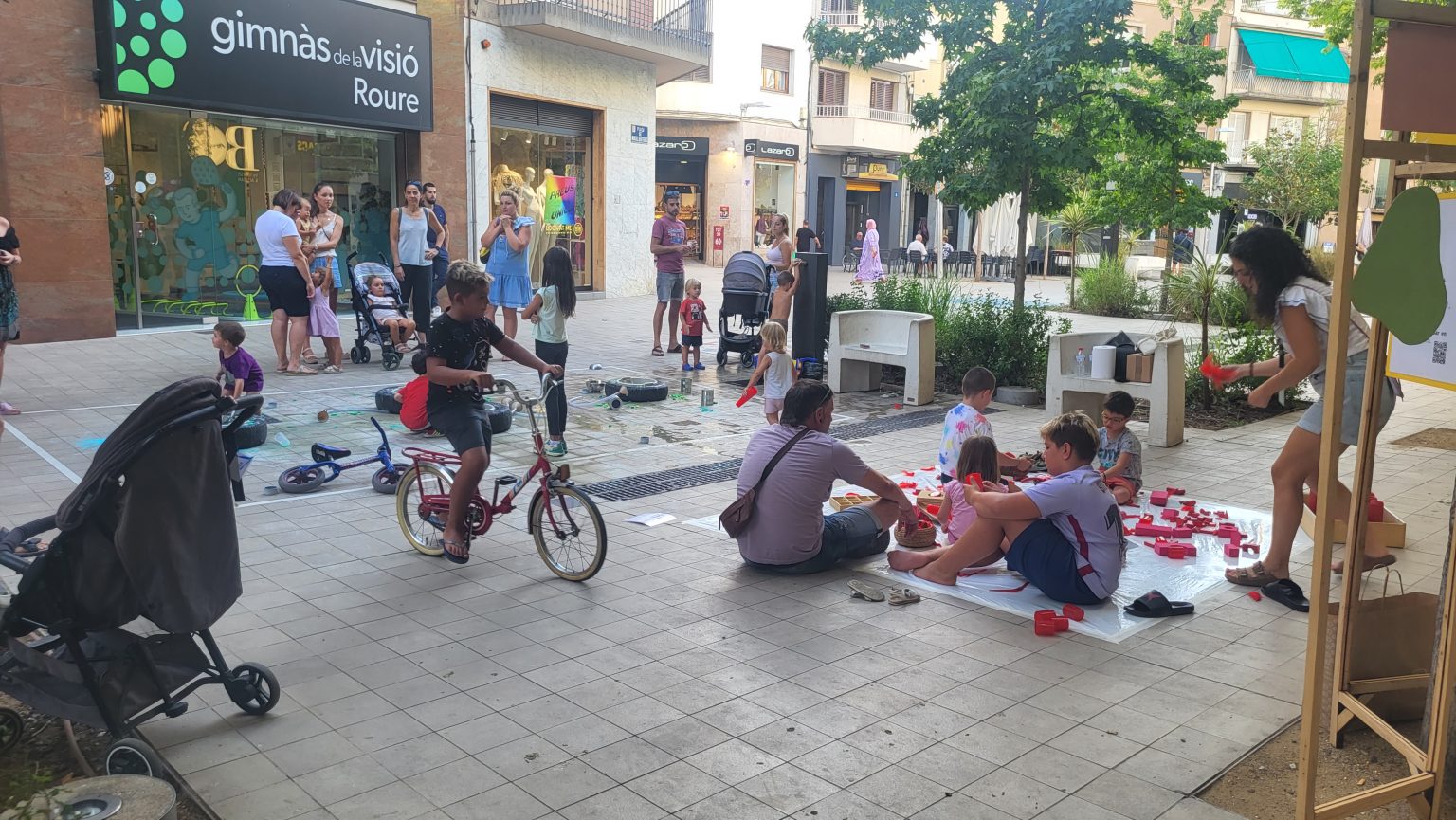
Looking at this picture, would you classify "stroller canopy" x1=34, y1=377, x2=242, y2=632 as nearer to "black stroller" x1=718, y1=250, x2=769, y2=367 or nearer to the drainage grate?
the drainage grate

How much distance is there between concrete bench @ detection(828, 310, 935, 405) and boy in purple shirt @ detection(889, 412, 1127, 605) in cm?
618

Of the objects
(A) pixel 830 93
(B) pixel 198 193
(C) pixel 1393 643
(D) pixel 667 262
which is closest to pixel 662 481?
(C) pixel 1393 643

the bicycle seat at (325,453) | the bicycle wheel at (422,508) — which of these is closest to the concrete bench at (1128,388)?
the bicycle wheel at (422,508)

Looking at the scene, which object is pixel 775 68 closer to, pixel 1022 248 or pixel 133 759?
pixel 1022 248

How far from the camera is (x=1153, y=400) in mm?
9758

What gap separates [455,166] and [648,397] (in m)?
9.05

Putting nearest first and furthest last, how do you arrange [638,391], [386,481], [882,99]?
[386,481], [638,391], [882,99]

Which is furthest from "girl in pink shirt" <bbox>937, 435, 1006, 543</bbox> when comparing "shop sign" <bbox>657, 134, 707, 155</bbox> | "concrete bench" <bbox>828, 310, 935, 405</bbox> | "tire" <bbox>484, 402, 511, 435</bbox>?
"shop sign" <bbox>657, 134, 707, 155</bbox>

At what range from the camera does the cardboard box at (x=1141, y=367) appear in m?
9.84

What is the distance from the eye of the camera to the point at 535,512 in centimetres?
608

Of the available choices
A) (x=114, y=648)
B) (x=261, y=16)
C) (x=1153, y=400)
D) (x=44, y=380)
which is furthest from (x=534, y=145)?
(x=114, y=648)

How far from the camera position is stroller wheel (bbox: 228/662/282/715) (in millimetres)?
4176

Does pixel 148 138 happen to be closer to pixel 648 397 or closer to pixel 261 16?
pixel 261 16

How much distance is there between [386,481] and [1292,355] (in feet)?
18.3
